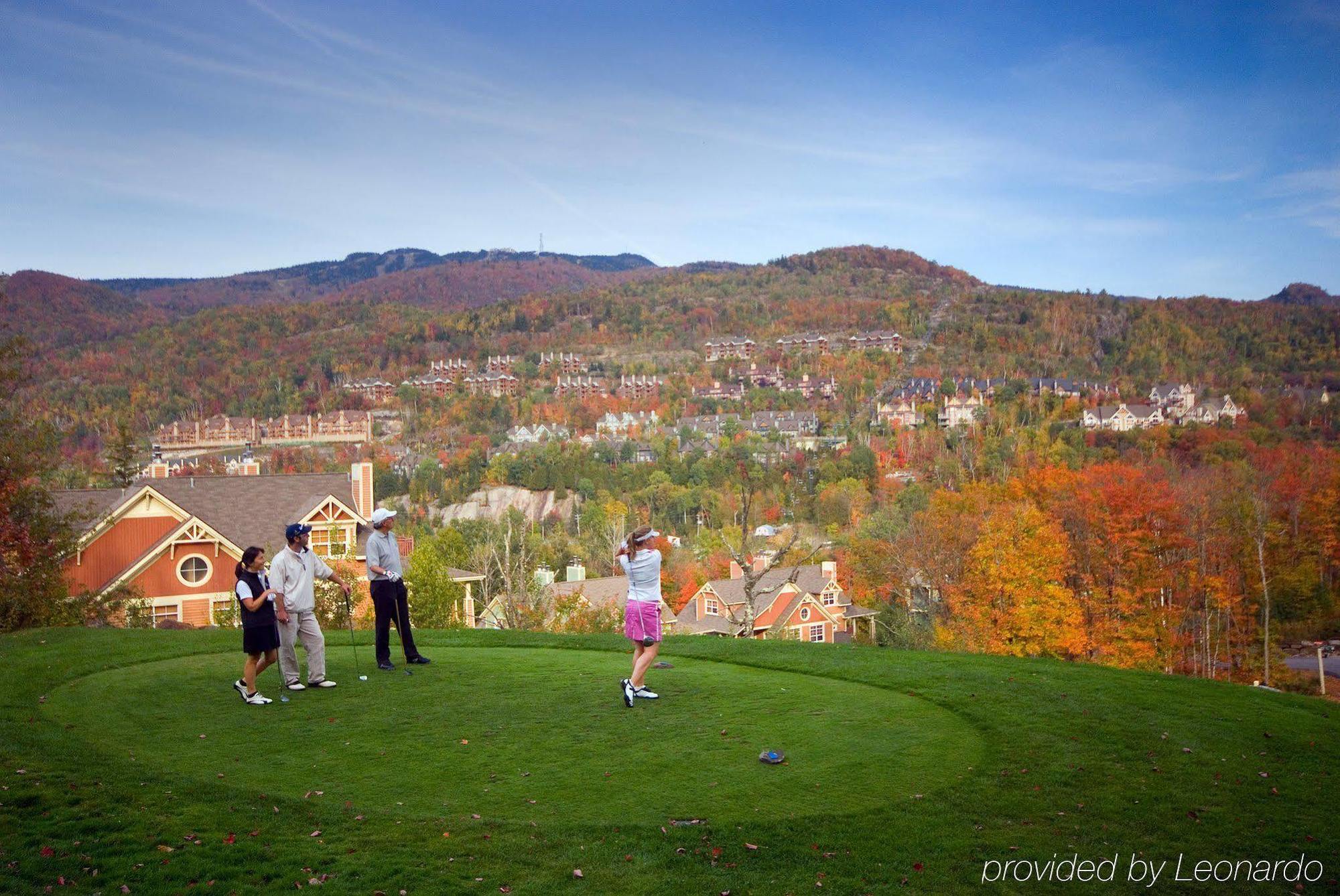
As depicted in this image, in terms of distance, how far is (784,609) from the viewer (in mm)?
52375

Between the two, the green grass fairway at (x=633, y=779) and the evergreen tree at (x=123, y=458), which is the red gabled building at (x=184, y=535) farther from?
the evergreen tree at (x=123, y=458)

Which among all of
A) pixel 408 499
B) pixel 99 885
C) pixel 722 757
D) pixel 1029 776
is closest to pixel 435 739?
pixel 722 757

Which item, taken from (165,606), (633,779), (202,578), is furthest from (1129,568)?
(633,779)

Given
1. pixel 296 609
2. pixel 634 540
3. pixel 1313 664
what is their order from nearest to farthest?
pixel 634 540
pixel 296 609
pixel 1313 664

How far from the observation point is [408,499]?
394ft

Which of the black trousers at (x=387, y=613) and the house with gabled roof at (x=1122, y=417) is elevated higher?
the house with gabled roof at (x=1122, y=417)

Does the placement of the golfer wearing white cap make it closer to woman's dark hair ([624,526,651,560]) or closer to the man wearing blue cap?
the man wearing blue cap

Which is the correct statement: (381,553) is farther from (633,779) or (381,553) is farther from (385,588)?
(633,779)

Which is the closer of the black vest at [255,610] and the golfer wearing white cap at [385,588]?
the black vest at [255,610]

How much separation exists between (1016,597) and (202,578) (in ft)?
116

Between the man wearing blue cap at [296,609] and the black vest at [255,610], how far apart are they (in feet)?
0.35

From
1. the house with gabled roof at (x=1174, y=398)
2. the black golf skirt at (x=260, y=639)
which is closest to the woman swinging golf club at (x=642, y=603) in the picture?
the black golf skirt at (x=260, y=639)

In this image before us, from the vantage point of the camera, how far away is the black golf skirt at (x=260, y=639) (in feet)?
35.0

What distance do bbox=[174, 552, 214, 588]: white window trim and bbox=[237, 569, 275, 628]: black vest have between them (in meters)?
23.3
